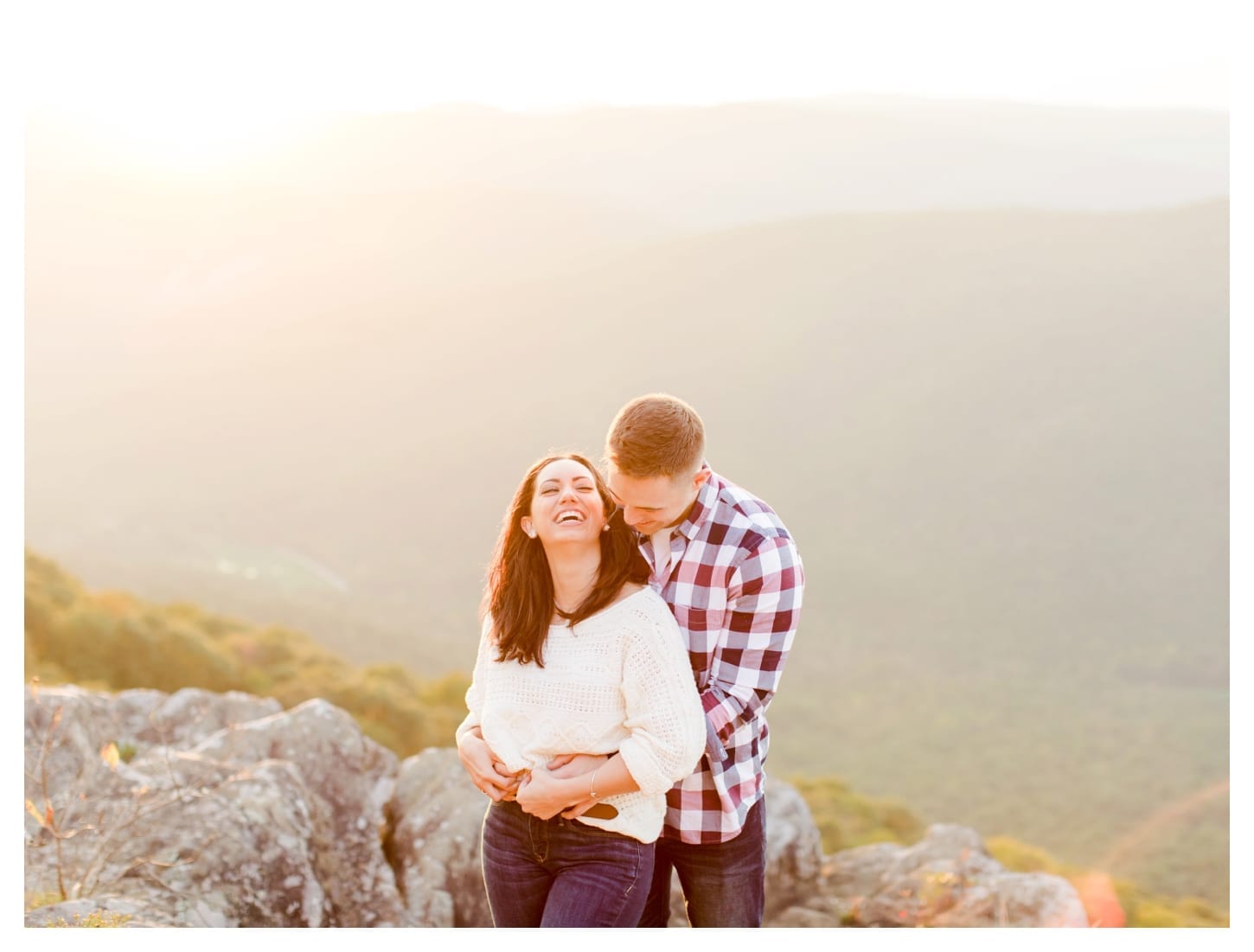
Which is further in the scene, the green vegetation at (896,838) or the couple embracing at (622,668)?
the green vegetation at (896,838)

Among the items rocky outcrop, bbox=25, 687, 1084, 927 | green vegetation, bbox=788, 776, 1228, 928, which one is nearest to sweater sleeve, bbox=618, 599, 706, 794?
rocky outcrop, bbox=25, 687, 1084, 927

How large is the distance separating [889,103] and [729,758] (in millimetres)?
80216

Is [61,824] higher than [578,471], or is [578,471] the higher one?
[578,471]

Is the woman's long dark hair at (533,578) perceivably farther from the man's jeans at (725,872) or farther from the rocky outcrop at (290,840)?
the rocky outcrop at (290,840)

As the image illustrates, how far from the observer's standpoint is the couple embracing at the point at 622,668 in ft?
6.95

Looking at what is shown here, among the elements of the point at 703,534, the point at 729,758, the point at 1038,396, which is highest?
the point at 1038,396

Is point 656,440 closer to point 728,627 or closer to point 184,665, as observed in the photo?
point 728,627

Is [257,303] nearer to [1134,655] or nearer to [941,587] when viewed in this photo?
[941,587]

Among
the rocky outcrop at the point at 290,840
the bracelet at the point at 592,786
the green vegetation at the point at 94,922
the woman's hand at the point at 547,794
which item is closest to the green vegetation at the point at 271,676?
the rocky outcrop at the point at 290,840

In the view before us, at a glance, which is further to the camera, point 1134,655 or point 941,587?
point 941,587

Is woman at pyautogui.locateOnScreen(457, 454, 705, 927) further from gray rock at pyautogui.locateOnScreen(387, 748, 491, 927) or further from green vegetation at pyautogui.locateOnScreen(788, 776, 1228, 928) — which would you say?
Answer: green vegetation at pyautogui.locateOnScreen(788, 776, 1228, 928)

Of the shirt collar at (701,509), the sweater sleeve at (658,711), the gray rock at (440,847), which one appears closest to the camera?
the sweater sleeve at (658,711)

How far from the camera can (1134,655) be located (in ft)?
68.2
